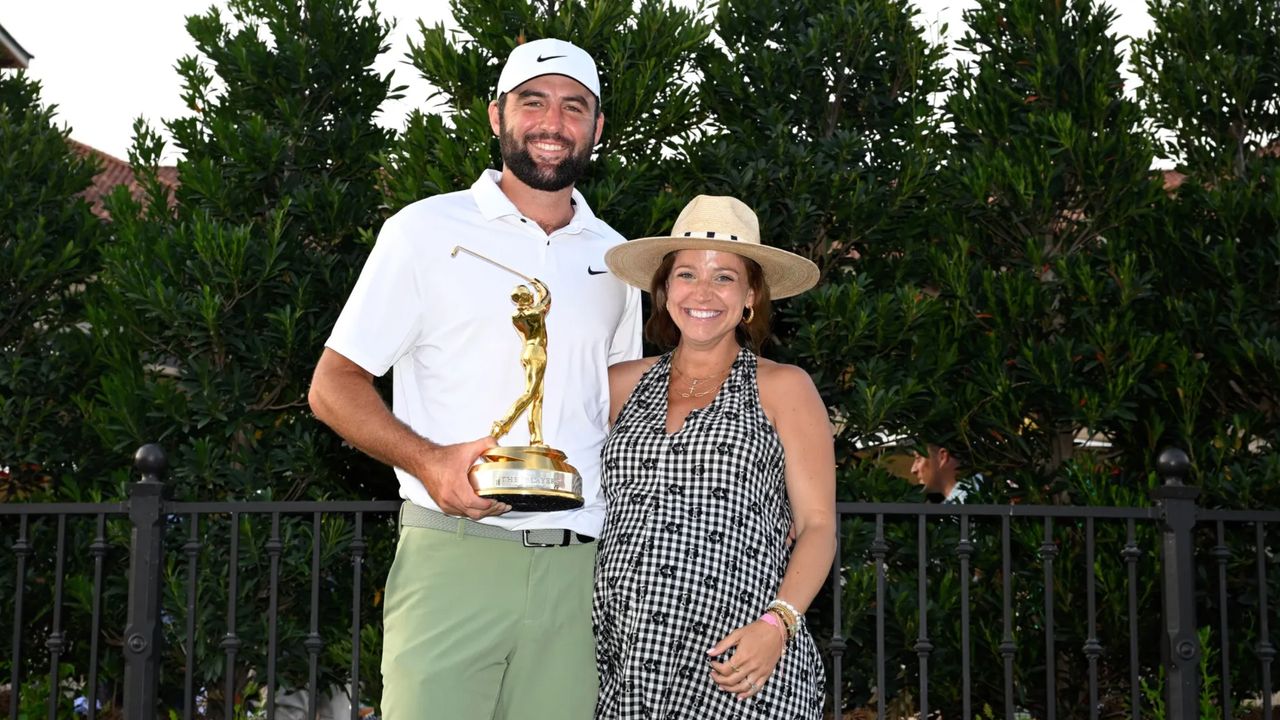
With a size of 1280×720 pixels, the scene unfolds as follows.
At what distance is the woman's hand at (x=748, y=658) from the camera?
3.06 metres

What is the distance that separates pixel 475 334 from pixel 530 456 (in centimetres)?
48

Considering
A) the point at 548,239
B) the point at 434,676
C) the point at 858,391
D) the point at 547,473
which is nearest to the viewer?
the point at 547,473

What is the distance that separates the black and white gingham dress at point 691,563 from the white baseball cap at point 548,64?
3.15 ft

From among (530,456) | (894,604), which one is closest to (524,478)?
(530,456)

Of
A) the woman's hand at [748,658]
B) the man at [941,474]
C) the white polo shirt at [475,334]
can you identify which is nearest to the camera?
the woman's hand at [748,658]

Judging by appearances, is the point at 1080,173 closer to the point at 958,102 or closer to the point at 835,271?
the point at 958,102

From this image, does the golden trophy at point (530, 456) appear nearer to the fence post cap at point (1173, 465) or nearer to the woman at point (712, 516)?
the woman at point (712, 516)

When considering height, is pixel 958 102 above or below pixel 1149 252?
above

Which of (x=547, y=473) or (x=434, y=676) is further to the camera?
(x=434, y=676)

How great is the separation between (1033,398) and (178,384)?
3993mm

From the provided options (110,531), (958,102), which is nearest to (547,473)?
(110,531)

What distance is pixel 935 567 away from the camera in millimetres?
5977

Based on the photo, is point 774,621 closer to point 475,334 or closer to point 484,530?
point 484,530

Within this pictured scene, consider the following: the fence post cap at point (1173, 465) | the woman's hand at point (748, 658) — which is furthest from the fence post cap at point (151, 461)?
the fence post cap at point (1173, 465)
